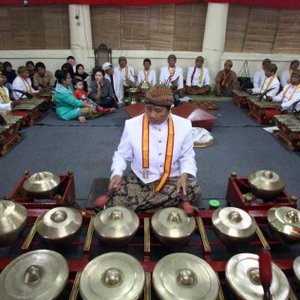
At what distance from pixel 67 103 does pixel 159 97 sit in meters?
3.45

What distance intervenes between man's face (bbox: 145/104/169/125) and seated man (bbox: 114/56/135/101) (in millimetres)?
4277

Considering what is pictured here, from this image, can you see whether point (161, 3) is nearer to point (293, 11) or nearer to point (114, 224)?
point (293, 11)

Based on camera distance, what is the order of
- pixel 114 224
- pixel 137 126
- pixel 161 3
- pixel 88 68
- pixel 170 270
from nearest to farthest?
pixel 170 270 → pixel 114 224 → pixel 137 126 → pixel 161 3 → pixel 88 68

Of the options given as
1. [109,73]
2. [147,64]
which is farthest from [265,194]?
[147,64]

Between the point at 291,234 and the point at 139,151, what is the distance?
1.07 metres

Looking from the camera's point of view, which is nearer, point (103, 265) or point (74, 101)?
point (103, 265)

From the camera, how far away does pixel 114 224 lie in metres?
1.61

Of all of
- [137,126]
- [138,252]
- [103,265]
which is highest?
[137,126]

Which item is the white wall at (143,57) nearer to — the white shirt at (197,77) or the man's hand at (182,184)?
the white shirt at (197,77)

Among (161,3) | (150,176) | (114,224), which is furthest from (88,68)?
(114,224)

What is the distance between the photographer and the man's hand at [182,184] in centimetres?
193

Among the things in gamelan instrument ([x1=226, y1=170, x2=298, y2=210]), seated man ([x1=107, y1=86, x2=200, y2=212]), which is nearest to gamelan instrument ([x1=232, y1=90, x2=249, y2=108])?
gamelan instrument ([x1=226, y1=170, x2=298, y2=210])

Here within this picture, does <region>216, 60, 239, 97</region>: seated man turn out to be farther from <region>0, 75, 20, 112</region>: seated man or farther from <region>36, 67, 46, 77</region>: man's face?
<region>0, 75, 20, 112</region>: seated man

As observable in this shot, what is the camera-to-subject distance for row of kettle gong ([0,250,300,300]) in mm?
1248
